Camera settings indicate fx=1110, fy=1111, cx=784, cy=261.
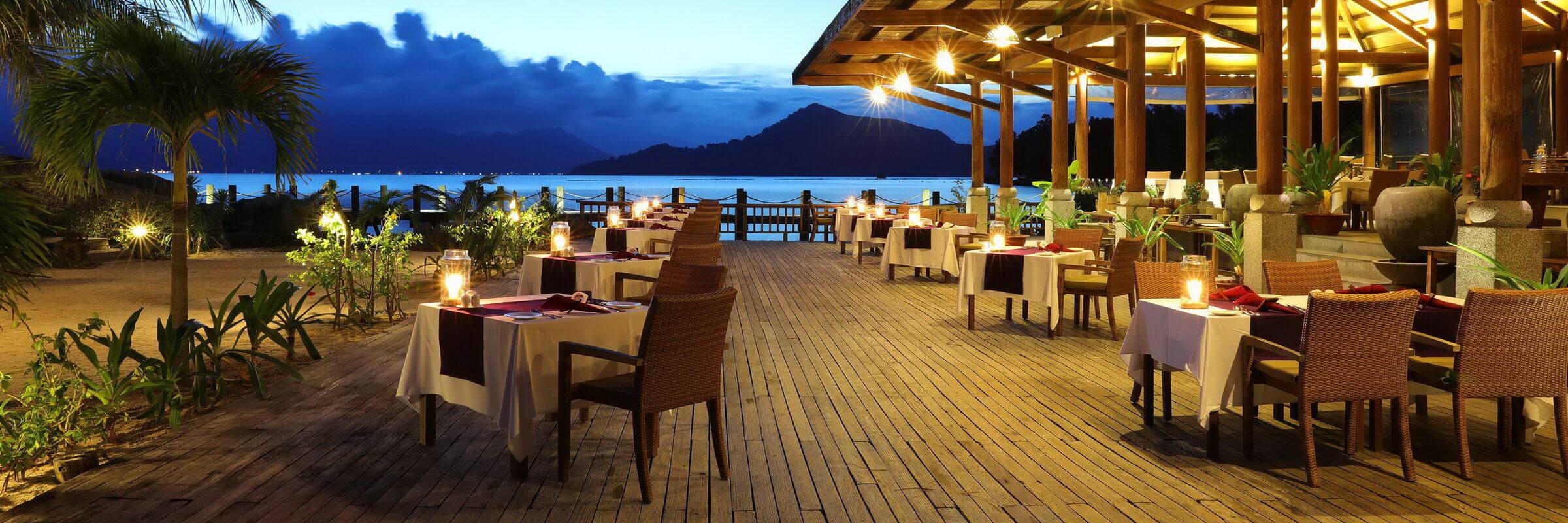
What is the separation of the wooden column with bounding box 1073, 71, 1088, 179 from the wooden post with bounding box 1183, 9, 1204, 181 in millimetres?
2439

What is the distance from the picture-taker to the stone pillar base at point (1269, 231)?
9.18 meters

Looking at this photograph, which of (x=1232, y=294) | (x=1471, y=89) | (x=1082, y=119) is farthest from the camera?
(x=1082, y=119)

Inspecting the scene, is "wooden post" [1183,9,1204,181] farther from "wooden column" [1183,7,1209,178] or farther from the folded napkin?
the folded napkin

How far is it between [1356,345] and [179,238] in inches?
216

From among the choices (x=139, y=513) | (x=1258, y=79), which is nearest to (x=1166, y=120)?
(x=1258, y=79)

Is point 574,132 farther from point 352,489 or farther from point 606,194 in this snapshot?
point 352,489

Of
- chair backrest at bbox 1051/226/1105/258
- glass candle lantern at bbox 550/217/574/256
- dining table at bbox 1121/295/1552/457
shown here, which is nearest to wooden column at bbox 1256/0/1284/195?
chair backrest at bbox 1051/226/1105/258

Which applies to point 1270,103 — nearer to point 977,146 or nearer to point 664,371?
point 664,371

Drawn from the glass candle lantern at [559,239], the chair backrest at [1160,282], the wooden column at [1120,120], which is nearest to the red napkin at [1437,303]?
the chair backrest at [1160,282]

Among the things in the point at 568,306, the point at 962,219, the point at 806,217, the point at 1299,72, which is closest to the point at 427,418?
the point at 568,306

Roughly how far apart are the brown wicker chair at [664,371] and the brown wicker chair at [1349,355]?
6.52ft

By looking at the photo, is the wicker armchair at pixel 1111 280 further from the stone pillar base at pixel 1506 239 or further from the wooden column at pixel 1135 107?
the wooden column at pixel 1135 107

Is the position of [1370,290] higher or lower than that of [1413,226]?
lower

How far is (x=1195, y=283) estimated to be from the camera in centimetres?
462
